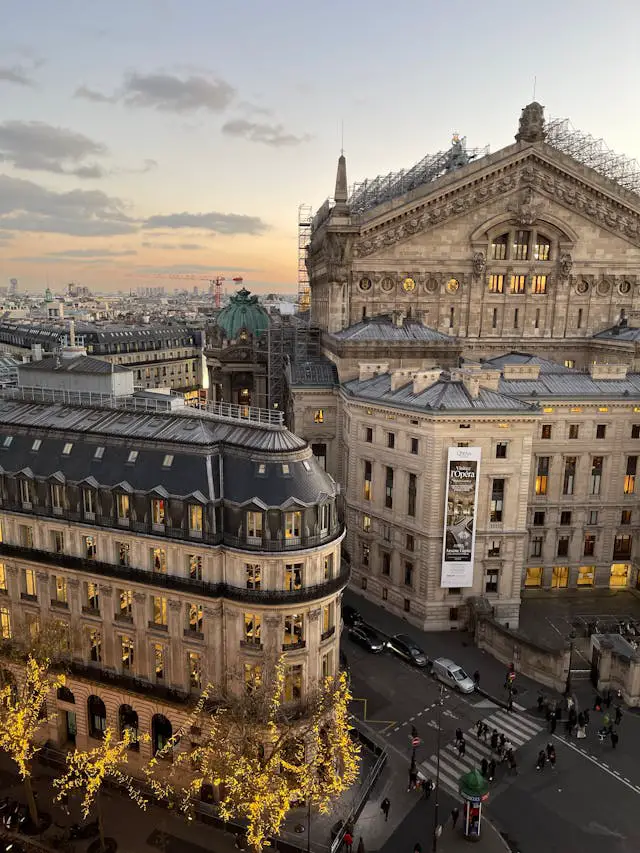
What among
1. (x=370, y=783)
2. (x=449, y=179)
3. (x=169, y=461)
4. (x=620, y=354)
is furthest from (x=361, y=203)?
(x=370, y=783)

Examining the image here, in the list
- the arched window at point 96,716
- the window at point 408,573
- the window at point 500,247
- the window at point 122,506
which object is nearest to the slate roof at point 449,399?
the window at point 408,573

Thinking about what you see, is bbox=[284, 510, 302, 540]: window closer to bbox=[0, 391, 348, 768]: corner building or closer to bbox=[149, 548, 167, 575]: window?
bbox=[0, 391, 348, 768]: corner building

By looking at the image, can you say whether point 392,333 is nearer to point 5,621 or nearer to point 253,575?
point 253,575

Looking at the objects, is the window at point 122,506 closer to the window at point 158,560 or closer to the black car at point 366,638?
the window at point 158,560

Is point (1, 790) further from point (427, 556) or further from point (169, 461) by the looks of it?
point (427, 556)

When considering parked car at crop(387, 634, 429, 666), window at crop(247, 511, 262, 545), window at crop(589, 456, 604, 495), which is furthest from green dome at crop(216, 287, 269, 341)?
window at crop(247, 511, 262, 545)
